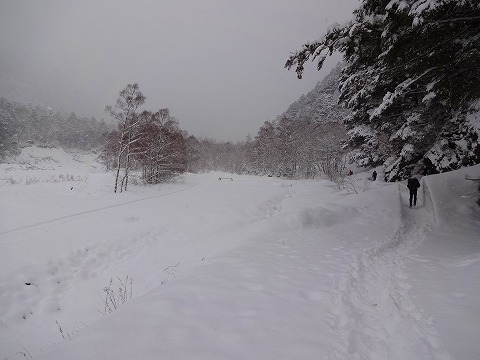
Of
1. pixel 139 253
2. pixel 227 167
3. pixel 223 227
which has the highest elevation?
pixel 227 167

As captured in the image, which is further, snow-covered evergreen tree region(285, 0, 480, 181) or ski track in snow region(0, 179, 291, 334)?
ski track in snow region(0, 179, 291, 334)

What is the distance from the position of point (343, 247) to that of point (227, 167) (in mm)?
74228

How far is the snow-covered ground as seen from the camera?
277 centimetres

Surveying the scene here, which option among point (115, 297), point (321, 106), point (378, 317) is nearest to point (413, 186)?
point (378, 317)

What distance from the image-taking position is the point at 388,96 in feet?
31.0

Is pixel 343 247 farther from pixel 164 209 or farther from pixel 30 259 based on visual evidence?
pixel 164 209

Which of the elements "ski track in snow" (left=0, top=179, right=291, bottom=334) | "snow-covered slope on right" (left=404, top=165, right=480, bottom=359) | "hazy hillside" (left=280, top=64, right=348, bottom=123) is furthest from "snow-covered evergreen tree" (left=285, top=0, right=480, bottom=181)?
"hazy hillside" (left=280, top=64, right=348, bottom=123)

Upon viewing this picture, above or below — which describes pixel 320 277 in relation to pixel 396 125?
below

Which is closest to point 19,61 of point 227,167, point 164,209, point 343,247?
point 227,167

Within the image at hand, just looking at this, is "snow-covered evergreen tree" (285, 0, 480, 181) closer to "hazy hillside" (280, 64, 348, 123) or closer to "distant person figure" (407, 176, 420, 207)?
"distant person figure" (407, 176, 420, 207)

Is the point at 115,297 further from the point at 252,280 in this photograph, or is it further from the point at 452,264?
the point at 452,264

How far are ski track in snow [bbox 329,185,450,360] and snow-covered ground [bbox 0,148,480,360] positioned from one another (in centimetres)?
2

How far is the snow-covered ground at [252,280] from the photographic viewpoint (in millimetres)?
2768

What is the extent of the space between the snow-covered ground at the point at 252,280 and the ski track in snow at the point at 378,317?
0.07 feet
